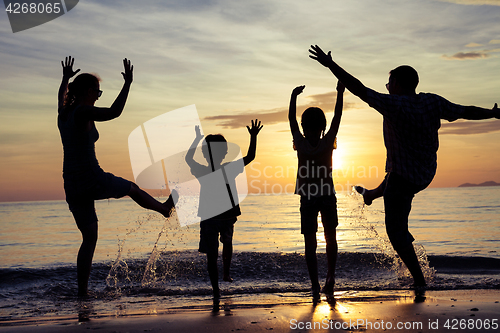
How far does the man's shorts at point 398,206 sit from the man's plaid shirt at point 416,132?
11 centimetres

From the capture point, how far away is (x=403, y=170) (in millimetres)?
4109

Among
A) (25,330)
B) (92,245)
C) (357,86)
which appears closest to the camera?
(25,330)

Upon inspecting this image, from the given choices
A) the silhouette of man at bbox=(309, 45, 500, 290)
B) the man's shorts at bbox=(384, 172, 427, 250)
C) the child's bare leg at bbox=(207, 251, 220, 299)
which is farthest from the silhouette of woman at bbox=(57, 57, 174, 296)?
the man's shorts at bbox=(384, 172, 427, 250)

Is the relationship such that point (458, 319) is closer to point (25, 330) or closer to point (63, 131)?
point (25, 330)

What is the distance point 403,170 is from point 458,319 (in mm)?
1566

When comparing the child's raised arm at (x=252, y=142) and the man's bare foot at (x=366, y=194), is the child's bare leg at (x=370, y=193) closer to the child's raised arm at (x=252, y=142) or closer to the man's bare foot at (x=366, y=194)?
the man's bare foot at (x=366, y=194)

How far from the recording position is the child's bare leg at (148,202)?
4.79 metres

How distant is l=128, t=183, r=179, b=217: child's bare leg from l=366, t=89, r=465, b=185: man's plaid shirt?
2.72 m

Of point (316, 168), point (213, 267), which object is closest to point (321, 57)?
point (316, 168)

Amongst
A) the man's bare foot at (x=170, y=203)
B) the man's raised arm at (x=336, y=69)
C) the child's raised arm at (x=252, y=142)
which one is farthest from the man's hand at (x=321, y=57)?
the man's bare foot at (x=170, y=203)

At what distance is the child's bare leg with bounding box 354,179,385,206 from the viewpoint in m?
4.64

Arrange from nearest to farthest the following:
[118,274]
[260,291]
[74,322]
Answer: [74,322] → [260,291] → [118,274]

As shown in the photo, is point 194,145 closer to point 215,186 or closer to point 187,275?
point 215,186

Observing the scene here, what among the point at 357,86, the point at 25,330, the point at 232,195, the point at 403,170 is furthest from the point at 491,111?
the point at 25,330
